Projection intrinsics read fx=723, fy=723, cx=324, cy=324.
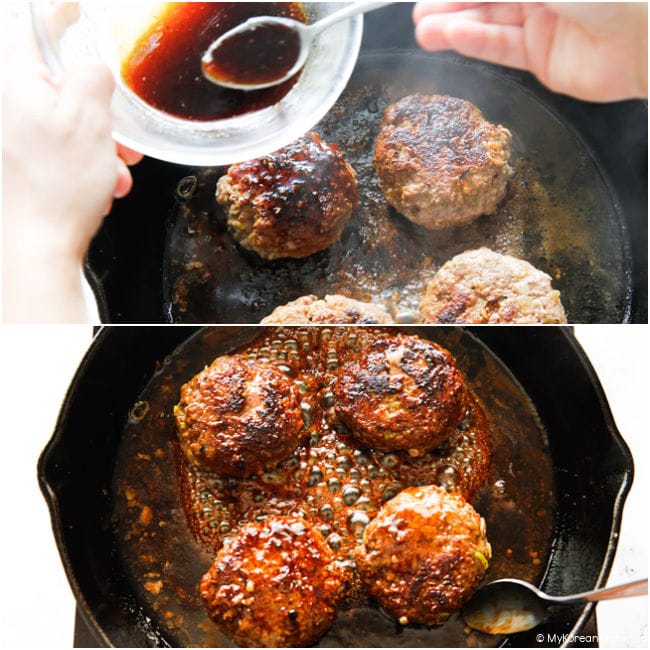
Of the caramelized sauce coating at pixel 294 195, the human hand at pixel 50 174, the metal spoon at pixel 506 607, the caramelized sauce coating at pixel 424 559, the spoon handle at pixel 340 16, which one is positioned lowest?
the metal spoon at pixel 506 607

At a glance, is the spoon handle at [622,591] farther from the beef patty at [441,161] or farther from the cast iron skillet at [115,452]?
the beef patty at [441,161]

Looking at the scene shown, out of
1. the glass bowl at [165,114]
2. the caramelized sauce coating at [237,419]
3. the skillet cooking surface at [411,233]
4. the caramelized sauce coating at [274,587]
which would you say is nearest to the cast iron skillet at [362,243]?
the skillet cooking surface at [411,233]

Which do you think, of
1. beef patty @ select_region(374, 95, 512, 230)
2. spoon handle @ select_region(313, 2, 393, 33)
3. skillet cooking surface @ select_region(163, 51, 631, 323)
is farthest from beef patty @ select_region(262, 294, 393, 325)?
spoon handle @ select_region(313, 2, 393, 33)

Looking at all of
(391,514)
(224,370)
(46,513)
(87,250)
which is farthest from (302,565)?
(87,250)

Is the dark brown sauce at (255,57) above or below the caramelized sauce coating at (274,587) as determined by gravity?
above

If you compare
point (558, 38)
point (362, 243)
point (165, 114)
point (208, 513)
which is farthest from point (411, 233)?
point (208, 513)

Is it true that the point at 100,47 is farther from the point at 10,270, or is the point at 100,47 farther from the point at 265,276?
the point at 265,276

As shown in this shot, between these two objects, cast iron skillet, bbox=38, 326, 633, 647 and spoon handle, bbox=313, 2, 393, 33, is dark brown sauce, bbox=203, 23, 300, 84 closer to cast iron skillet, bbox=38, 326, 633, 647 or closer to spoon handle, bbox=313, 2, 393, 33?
spoon handle, bbox=313, 2, 393, 33
